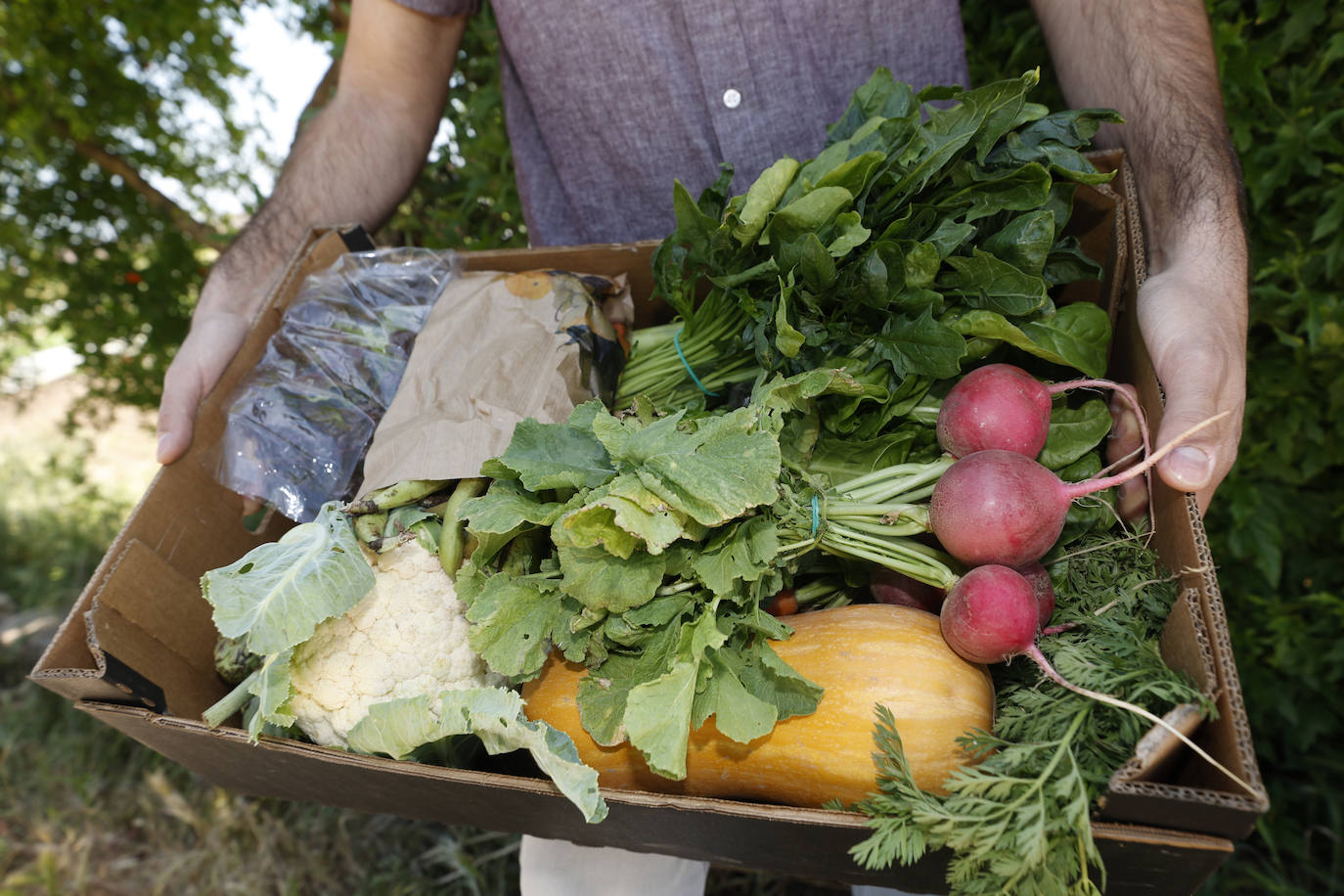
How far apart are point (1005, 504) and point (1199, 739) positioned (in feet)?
1.06

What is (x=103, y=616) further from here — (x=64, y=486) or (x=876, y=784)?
(x=64, y=486)

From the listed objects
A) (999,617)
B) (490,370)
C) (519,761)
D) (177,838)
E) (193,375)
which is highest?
(193,375)

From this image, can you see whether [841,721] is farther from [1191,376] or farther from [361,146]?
[361,146]

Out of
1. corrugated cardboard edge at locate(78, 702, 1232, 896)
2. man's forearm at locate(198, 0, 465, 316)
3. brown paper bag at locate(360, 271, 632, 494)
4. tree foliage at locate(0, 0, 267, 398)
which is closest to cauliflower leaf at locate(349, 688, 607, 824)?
corrugated cardboard edge at locate(78, 702, 1232, 896)

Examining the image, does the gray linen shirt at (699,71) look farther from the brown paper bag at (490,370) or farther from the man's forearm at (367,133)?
the brown paper bag at (490,370)

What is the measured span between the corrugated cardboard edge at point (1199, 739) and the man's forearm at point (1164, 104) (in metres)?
0.34

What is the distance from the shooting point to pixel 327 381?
147 centimetres

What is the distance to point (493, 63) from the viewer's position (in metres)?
2.24

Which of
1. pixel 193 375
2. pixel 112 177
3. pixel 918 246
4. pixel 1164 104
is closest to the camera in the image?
pixel 918 246

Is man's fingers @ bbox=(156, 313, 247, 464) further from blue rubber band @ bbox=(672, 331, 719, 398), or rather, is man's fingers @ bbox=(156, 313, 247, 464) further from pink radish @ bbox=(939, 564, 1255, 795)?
pink radish @ bbox=(939, 564, 1255, 795)

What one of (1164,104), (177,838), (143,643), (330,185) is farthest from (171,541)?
(1164,104)

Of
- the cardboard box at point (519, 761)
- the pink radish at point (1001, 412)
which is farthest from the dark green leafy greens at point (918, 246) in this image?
the cardboard box at point (519, 761)

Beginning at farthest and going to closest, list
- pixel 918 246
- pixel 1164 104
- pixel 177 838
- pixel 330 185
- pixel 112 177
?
1. pixel 112 177
2. pixel 177 838
3. pixel 330 185
4. pixel 1164 104
5. pixel 918 246

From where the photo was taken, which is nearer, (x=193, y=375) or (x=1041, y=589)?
(x=1041, y=589)
